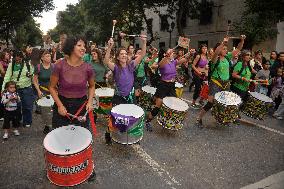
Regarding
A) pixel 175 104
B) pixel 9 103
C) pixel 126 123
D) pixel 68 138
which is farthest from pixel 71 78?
pixel 9 103

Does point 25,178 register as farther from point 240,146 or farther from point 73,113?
point 240,146

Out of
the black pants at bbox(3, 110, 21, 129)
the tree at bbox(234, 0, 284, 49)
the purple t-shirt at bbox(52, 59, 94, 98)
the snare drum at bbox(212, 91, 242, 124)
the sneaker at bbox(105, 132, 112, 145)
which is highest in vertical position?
the tree at bbox(234, 0, 284, 49)

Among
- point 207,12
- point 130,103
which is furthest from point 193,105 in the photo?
point 207,12

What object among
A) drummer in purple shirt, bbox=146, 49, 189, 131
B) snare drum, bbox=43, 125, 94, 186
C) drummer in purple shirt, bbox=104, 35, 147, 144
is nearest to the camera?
snare drum, bbox=43, 125, 94, 186

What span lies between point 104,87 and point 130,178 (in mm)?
3137

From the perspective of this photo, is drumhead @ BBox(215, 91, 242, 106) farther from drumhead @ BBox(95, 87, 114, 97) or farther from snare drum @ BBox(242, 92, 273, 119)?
drumhead @ BBox(95, 87, 114, 97)

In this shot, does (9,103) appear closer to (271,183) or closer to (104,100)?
(104,100)

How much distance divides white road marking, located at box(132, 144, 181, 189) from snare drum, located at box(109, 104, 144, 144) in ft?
1.52

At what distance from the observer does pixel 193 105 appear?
9258mm

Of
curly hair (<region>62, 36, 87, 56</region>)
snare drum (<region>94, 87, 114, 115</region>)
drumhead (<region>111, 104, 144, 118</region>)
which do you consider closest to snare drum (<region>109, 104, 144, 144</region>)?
drumhead (<region>111, 104, 144, 118</region>)

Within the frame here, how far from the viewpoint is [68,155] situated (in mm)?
3225

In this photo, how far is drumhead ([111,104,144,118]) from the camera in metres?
4.66

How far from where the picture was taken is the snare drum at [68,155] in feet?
10.7

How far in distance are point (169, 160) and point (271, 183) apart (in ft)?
5.36
